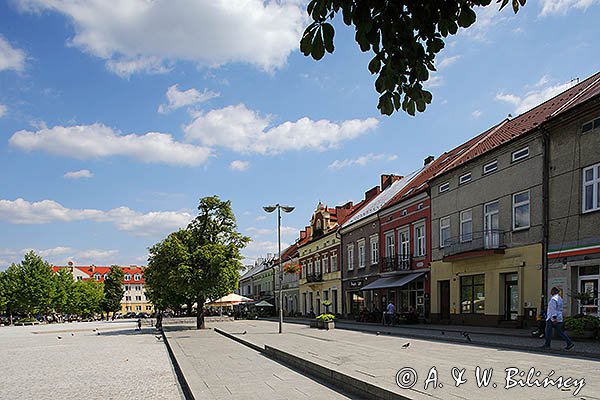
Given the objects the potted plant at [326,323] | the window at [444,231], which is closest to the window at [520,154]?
the window at [444,231]

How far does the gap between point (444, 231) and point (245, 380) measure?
20.2 meters

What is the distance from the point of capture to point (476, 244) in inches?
961

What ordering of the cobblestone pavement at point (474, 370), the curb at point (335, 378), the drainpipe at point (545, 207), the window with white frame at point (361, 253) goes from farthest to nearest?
the window with white frame at point (361, 253)
the drainpipe at point (545, 207)
the curb at point (335, 378)
the cobblestone pavement at point (474, 370)

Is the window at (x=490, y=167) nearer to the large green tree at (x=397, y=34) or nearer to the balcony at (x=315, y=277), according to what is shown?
the large green tree at (x=397, y=34)

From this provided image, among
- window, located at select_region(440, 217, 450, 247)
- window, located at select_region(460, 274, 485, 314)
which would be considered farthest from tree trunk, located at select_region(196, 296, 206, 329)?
window, located at select_region(460, 274, 485, 314)

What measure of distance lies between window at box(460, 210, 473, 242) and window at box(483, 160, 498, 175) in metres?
2.30

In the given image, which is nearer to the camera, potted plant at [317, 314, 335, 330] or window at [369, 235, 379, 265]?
potted plant at [317, 314, 335, 330]

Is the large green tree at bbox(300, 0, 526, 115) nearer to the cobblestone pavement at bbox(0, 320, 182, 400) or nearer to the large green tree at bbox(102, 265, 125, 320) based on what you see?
the cobblestone pavement at bbox(0, 320, 182, 400)

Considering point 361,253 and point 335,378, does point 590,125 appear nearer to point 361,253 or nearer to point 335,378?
point 335,378

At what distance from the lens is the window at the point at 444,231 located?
91.9 feet

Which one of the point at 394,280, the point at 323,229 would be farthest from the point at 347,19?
the point at 323,229

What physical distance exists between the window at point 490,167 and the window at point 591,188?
5.49 meters

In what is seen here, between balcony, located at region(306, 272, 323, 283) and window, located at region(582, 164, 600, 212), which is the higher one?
window, located at region(582, 164, 600, 212)

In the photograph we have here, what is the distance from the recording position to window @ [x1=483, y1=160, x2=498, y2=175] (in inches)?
932
